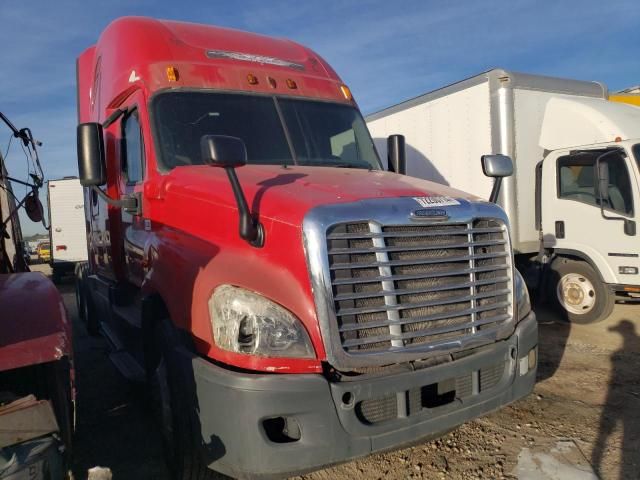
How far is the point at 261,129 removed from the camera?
431cm

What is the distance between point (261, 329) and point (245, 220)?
61 cm

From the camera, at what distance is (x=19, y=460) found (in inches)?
89.4

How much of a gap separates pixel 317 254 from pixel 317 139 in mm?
2004

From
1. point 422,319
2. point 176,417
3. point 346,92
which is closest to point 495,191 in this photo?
point 422,319

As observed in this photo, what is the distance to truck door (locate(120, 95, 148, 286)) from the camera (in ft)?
14.1

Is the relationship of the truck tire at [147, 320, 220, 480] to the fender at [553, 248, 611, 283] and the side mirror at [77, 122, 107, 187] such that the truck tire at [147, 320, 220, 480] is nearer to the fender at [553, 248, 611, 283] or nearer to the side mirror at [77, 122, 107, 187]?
the side mirror at [77, 122, 107, 187]

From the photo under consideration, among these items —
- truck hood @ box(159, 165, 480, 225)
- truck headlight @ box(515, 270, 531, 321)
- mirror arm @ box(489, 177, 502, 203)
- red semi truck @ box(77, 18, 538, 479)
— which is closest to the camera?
red semi truck @ box(77, 18, 538, 479)

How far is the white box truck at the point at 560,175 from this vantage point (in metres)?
7.29

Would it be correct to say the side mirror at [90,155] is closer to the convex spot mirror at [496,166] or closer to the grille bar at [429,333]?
the grille bar at [429,333]

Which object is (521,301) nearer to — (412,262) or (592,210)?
(412,262)

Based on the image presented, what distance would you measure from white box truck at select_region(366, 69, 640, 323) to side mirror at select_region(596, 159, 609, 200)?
1 centimetres

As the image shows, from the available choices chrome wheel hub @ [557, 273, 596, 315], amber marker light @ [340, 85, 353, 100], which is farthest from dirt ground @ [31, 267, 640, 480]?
amber marker light @ [340, 85, 353, 100]

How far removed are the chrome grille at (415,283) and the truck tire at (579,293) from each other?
4.87 metres

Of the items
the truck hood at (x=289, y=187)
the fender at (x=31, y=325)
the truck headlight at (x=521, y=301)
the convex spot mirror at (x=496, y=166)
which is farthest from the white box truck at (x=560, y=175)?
the fender at (x=31, y=325)
